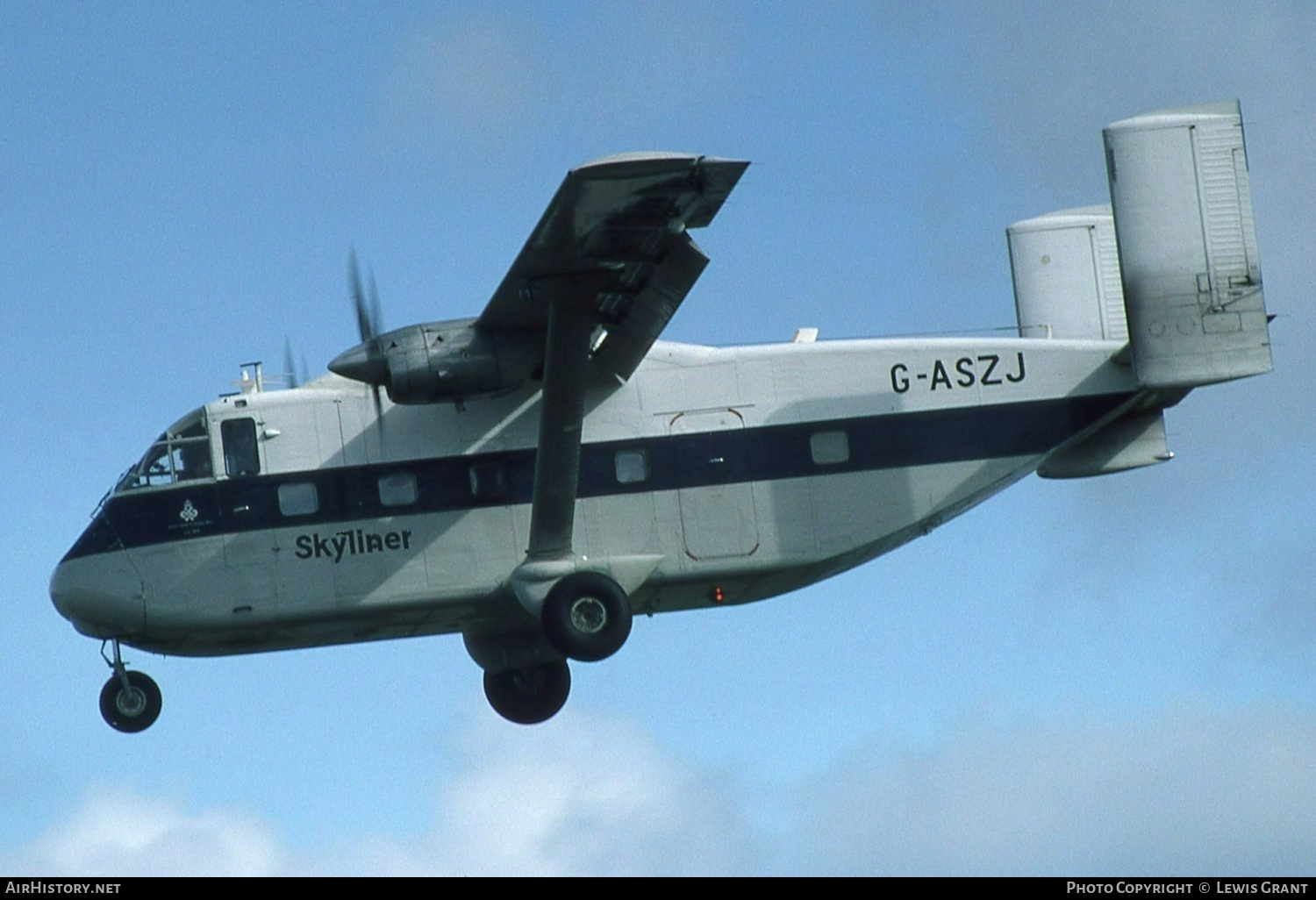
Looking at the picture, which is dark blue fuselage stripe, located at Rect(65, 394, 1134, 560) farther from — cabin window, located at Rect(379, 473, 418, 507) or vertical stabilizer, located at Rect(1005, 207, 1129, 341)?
vertical stabilizer, located at Rect(1005, 207, 1129, 341)

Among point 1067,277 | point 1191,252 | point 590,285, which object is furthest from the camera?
point 1067,277

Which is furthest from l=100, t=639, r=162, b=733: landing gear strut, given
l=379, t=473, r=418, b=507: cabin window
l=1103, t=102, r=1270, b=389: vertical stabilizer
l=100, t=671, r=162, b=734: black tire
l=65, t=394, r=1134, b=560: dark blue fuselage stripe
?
l=1103, t=102, r=1270, b=389: vertical stabilizer

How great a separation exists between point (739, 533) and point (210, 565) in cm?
588

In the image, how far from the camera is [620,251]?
2008 centimetres

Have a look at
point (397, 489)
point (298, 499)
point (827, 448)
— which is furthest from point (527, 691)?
point (827, 448)

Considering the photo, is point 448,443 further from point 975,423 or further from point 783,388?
point 975,423

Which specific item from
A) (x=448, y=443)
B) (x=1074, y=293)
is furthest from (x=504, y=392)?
(x=1074, y=293)

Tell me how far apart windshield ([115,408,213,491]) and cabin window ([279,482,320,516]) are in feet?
2.84

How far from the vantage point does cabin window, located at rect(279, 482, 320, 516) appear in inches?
867

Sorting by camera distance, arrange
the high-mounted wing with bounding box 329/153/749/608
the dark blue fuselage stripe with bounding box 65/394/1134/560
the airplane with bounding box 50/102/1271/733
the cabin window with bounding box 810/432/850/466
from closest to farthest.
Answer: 1. the high-mounted wing with bounding box 329/153/749/608
2. the airplane with bounding box 50/102/1271/733
3. the dark blue fuselage stripe with bounding box 65/394/1134/560
4. the cabin window with bounding box 810/432/850/466

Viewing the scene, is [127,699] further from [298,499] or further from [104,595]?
[298,499]

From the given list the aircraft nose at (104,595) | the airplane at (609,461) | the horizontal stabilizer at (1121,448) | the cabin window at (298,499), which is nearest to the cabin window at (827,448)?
the airplane at (609,461)

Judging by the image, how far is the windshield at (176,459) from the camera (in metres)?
22.2

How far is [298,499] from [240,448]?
89 centimetres
